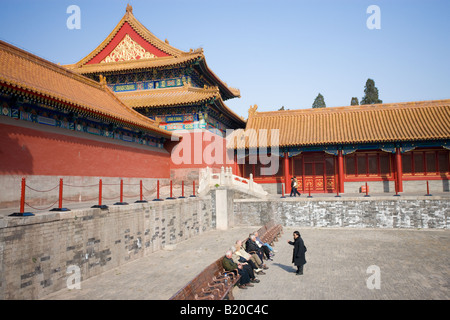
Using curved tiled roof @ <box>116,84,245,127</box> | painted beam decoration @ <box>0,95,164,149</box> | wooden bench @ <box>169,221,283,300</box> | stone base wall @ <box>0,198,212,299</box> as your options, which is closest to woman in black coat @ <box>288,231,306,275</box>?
wooden bench @ <box>169,221,283,300</box>

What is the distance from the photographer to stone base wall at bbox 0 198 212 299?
6571 millimetres

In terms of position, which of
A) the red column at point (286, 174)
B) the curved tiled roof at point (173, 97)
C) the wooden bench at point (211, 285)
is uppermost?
the curved tiled roof at point (173, 97)

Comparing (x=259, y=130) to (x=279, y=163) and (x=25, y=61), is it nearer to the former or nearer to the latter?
(x=279, y=163)

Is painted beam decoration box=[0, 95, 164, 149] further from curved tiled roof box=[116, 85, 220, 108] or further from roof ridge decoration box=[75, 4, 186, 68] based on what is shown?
roof ridge decoration box=[75, 4, 186, 68]

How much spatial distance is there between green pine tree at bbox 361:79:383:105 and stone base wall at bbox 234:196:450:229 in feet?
111

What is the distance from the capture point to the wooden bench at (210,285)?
5641 millimetres

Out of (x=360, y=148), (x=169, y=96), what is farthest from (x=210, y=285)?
(x=360, y=148)

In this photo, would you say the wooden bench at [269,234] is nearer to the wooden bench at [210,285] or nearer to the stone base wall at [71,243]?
the stone base wall at [71,243]

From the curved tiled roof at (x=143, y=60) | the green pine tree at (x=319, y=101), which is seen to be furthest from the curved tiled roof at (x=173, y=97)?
the green pine tree at (x=319, y=101)

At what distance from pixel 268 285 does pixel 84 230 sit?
4.85 meters

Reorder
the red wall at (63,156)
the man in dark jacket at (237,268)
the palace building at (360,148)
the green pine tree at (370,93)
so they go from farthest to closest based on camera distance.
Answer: the green pine tree at (370,93)
the palace building at (360,148)
the red wall at (63,156)
the man in dark jacket at (237,268)

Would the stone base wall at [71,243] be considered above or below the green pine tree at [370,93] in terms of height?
below

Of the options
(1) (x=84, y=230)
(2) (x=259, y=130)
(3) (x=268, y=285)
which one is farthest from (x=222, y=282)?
(2) (x=259, y=130)

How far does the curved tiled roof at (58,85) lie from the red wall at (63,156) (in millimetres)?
1295
